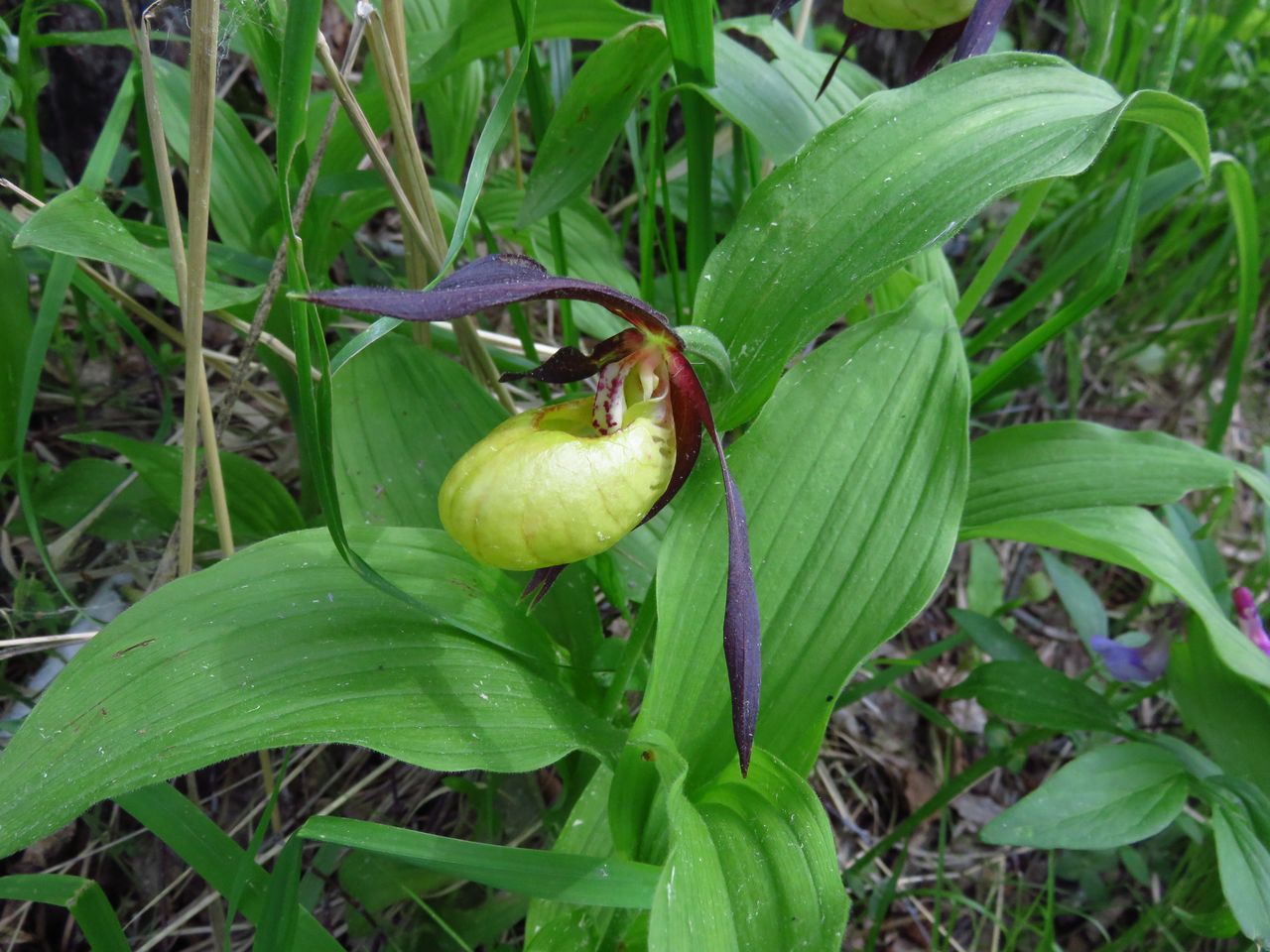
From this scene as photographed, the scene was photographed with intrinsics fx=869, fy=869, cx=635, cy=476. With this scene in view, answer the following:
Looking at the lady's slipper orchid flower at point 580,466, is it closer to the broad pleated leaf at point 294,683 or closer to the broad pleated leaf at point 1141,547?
the broad pleated leaf at point 294,683

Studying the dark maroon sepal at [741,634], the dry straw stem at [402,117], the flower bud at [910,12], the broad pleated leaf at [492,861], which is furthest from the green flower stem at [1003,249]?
the broad pleated leaf at [492,861]

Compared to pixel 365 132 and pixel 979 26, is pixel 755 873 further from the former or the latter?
pixel 979 26

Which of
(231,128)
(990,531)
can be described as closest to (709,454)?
(990,531)

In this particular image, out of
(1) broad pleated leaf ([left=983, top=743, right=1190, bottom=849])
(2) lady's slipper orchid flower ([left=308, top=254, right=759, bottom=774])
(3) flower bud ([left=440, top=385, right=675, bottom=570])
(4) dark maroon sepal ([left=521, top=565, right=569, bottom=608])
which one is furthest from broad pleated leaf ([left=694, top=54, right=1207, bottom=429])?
(1) broad pleated leaf ([left=983, top=743, right=1190, bottom=849])

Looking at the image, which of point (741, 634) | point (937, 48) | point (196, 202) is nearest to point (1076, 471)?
point (937, 48)

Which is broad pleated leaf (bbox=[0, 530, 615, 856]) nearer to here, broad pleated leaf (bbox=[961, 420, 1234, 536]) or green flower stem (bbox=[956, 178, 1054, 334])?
broad pleated leaf (bbox=[961, 420, 1234, 536])

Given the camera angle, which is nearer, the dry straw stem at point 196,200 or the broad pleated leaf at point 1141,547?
the dry straw stem at point 196,200
